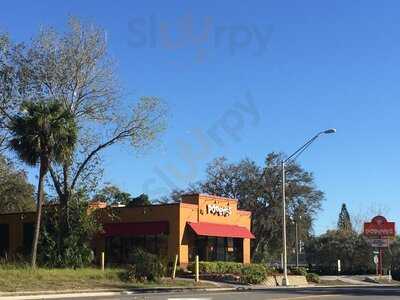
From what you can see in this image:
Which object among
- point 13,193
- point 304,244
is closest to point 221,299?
point 13,193

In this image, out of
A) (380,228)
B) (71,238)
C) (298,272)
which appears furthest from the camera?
(380,228)

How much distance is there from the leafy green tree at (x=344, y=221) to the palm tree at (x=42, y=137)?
202 feet

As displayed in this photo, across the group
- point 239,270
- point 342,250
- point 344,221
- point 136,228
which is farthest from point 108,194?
point 344,221

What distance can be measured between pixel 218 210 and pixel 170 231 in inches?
203

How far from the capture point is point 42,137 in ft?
120

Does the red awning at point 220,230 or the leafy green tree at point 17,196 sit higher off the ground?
the leafy green tree at point 17,196

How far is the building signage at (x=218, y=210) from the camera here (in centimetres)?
4844

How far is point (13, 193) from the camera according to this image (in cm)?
6475

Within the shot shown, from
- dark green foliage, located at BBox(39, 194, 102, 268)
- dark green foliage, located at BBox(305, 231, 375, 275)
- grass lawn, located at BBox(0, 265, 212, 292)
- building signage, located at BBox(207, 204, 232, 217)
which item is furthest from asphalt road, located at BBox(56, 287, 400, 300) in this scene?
dark green foliage, located at BBox(305, 231, 375, 275)

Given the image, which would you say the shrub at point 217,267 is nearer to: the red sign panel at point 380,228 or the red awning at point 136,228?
the red awning at point 136,228

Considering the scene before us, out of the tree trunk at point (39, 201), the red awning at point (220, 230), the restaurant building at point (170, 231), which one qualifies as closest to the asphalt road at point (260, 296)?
the tree trunk at point (39, 201)

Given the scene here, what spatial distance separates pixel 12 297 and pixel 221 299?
7570 millimetres

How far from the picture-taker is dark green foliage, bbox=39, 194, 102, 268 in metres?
40.9

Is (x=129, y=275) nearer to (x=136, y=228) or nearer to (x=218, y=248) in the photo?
(x=136, y=228)
